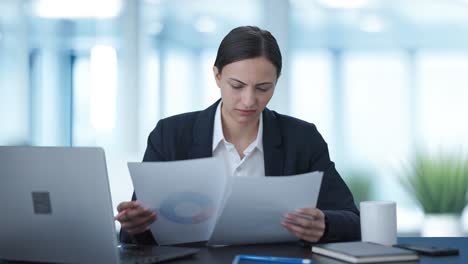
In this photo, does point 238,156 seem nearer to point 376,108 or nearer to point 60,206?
point 60,206

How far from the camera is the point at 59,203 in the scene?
140 cm

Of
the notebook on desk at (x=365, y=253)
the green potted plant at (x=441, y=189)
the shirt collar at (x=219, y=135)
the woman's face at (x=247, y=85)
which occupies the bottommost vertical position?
the green potted plant at (x=441, y=189)

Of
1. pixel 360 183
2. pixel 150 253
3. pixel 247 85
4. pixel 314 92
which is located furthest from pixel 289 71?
pixel 150 253

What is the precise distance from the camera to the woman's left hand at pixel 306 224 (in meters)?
1.63

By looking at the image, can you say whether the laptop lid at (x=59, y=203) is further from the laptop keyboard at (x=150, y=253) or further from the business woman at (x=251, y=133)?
the business woman at (x=251, y=133)

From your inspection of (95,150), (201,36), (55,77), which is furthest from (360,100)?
(95,150)

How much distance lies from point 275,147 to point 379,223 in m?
0.51

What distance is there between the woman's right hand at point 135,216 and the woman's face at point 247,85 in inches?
17.6

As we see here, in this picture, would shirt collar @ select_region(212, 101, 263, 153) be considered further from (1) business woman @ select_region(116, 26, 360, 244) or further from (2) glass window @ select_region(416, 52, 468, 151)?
(2) glass window @ select_region(416, 52, 468, 151)

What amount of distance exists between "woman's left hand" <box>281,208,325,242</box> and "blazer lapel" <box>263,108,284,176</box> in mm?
353

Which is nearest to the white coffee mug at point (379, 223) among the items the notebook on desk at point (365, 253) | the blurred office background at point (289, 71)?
the notebook on desk at point (365, 253)

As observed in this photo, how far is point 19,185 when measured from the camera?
142 cm

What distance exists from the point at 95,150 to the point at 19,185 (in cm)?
20

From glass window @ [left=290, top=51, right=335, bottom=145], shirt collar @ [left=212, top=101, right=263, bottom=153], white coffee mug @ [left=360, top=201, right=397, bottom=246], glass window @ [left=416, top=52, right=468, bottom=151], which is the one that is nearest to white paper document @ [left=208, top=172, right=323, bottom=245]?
white coffee mug @ [left=360, top=201, right=397, bottom=246]
